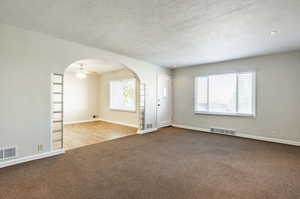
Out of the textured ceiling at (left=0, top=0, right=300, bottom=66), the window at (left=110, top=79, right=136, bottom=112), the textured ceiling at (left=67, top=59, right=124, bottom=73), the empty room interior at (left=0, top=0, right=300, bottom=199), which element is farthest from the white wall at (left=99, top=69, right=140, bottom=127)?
the textured ceiling at (left=0, top=0, right=300, bottom=66)

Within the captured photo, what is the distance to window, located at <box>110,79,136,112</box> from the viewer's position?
6695 mm

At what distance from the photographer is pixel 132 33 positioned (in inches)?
118

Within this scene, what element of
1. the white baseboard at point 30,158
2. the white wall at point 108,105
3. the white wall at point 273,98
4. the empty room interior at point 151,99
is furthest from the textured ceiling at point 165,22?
the white wall at point 108,105

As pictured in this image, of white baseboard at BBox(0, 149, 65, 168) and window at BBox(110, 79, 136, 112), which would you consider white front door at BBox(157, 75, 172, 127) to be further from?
white baseboard at BBox(0, 149, 65, 168)

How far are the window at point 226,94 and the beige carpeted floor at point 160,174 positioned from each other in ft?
4.93

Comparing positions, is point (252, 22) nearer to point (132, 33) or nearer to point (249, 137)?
point (132, 33)

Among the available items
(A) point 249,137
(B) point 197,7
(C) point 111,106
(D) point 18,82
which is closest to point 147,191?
(B) point 197,7

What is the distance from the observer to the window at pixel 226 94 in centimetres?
471

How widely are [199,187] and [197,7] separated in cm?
262

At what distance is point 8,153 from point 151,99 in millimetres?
4063

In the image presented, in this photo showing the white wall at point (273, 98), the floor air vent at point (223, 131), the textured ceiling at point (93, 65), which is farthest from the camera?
the textured ceiling at point (93, 65)

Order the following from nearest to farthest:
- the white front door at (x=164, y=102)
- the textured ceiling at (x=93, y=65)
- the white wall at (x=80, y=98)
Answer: the textured ceiling at (x=93, y=65), the white front door at (x=164, y=102), the white wall at (x=80, y=98)

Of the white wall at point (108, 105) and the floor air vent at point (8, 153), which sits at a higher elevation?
the white wall at point (108, 105)

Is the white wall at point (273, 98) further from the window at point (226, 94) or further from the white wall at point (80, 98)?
the white wall at point (80, 98)
